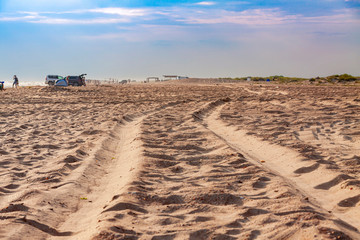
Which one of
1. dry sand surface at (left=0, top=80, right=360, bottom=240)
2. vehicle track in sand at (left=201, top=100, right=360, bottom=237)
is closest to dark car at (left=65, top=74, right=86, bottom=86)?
dry sand surface at (left=0, top=80, right=360, bottom=240)

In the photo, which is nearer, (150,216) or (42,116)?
(150,216)

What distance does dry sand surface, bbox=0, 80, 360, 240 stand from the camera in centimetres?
352

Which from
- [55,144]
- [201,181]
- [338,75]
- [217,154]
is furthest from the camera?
[338,75]

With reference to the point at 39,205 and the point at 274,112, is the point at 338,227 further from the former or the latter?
the point at 274,112

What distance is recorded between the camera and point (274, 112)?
41.3ft

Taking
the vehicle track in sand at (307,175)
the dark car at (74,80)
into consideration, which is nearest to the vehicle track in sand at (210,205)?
the vehicle track in sand at (307,175)

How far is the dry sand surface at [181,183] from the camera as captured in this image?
352 centimetres

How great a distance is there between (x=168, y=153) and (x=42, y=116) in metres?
7.22

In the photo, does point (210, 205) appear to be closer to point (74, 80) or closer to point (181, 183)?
point (181, 183)

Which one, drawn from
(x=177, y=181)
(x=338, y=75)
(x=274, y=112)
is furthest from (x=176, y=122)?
(x=338, y=75)

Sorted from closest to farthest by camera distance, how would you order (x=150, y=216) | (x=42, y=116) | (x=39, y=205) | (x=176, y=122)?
(x=150, y=216), (x=39, y=205), (x=176, y=122), (x=42, y=116)

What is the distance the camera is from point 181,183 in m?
4.93

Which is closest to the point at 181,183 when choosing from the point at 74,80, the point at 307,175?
the point at 307,175

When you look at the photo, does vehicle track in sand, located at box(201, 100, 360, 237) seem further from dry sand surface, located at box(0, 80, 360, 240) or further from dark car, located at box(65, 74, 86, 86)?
dark car, located at box(65, 74, 86, 86)
